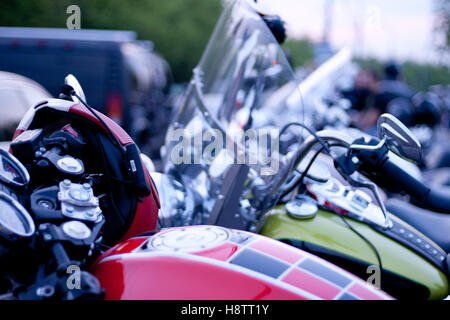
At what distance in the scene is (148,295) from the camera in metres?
1.07

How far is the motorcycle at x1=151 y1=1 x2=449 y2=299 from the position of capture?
1.69 metres

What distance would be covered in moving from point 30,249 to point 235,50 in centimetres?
132

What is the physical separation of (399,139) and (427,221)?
77 centimetres

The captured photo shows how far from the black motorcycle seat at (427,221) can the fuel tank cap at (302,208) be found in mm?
561

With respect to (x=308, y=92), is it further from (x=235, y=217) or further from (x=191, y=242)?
(x=191, y=242)

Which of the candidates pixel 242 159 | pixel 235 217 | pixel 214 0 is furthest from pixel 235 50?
pixel 214 0

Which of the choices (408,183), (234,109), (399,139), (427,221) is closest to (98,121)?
(234,109)

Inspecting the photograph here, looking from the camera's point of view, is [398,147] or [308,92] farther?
[308,92]

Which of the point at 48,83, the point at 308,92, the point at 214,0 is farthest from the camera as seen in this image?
the point at 214,0

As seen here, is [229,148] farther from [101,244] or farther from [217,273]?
[217,273]

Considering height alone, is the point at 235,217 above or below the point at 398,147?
below

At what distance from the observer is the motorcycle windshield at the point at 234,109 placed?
5.91ft

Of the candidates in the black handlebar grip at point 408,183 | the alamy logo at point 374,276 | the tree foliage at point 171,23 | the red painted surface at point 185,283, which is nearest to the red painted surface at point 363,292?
the red painted surface at point 185,283

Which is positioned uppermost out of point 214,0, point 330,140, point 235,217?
point 330,140
